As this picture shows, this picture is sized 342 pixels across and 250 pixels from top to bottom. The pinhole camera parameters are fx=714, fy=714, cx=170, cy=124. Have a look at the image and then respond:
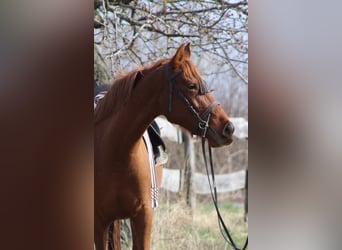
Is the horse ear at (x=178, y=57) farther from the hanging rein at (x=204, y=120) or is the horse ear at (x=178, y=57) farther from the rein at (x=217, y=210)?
the rein at (x=217, y=210)

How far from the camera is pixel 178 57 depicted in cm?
411

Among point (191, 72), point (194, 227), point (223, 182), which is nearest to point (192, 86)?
point (191, 72)

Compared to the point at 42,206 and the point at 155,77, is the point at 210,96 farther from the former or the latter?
the point at 42,206

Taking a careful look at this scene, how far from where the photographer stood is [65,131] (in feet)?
13.3

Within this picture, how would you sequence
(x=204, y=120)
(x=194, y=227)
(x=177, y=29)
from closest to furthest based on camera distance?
(x=204, y=120), (x=177, y=29), (x=194, y=227)

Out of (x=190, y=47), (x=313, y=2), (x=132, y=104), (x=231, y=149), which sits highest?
(x=313, y=2)

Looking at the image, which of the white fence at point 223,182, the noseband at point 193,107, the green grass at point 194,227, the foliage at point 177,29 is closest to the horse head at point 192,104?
the noseband at point 193,107

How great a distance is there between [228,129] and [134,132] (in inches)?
22.1

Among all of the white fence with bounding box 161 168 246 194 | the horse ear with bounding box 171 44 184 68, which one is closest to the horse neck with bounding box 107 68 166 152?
the horse ear with bounding box 171 44 184 68

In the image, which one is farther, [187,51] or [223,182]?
[223,182]

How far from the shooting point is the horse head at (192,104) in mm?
4062

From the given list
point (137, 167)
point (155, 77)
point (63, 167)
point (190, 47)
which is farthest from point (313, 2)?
point (63, 167)

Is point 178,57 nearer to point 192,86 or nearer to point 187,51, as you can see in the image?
point 187,51

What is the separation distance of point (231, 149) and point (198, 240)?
59 cm
